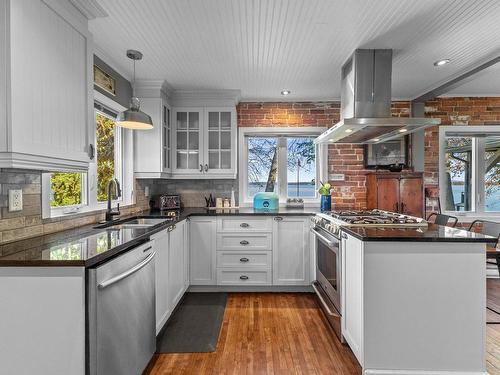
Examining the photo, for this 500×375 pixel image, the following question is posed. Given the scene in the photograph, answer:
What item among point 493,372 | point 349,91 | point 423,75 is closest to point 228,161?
point 349,91

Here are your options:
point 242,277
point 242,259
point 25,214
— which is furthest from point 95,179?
point 242,277

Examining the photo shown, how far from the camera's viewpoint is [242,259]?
340 centimetres

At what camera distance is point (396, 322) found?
1.85 meters

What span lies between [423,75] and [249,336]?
10.5 feet

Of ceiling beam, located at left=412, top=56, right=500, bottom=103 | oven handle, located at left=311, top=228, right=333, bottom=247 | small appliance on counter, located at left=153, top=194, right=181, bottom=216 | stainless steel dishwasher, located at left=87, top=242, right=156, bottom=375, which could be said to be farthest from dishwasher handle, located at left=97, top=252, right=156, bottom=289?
ceiling beam, located at left=412, top=56, right=500, bottom=103

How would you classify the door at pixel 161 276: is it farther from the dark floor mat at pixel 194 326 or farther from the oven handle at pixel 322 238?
the oven handle at pixel 322 238

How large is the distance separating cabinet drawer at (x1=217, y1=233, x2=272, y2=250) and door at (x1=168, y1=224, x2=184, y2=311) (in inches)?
19.6

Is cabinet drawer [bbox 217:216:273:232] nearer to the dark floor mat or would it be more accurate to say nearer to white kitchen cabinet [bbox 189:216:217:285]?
white kitchen cabinet [bbox 189:216:217:285]

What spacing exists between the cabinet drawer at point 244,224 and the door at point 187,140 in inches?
31.7

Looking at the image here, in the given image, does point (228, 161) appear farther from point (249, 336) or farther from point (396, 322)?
point (396, 322)

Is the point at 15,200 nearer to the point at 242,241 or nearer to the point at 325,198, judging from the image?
the point at 242,241

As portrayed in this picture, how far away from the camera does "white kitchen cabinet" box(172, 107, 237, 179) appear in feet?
12.5

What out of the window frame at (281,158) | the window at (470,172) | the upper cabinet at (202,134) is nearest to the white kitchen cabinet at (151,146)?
the upper cabinet at (202,134)

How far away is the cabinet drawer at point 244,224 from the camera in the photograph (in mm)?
3393
